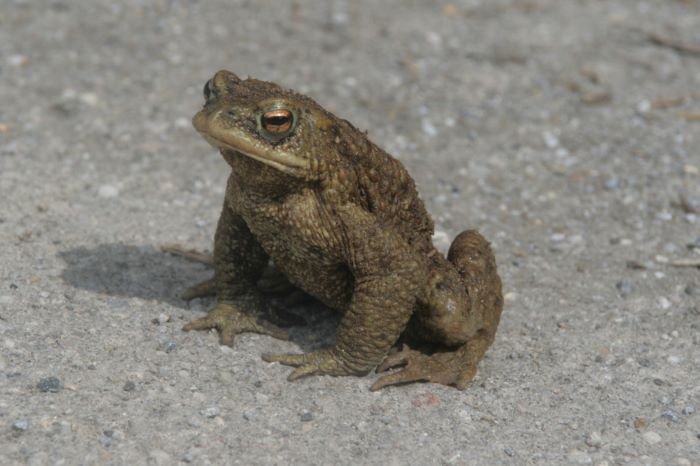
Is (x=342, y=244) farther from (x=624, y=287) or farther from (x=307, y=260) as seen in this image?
(x=624, y=287)

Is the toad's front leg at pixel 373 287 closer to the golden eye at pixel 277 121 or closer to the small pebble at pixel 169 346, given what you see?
the golden eye at pixel 277 121

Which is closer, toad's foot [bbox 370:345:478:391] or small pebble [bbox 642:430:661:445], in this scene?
small pebble [bbox 642:430:661:445]

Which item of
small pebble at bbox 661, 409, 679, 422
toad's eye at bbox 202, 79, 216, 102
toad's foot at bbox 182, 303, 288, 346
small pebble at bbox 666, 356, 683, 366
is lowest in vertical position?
toad's foot at bbox 182, 303, 288, 346

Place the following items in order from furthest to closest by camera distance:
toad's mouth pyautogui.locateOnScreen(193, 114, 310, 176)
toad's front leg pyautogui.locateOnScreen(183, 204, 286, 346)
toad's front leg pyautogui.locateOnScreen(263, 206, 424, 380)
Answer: toad's front leg pyautogui.locateOnScreen(183, 204, 286, 346), toad's front leg pyautogui.locateOnScreen(263, 206, 424, 380), toad's mouth pyautogui.locateOnScreen(193, 114, 310, 176)

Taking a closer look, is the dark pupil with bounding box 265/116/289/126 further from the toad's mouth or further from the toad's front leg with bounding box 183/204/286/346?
the toad's front leg with bounding box 183/204/286/346

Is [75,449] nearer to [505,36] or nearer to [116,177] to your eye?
[116,177]

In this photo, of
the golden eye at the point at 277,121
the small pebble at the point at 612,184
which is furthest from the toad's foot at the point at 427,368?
the small pebble at the point at 612,184

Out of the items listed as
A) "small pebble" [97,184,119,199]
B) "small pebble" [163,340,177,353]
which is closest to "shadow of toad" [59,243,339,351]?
"small pebble" [163,340,177,353]

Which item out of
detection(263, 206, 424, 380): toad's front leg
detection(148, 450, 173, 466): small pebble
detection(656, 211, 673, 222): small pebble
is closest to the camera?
detection(148, 450, 173, 466): small pebble
